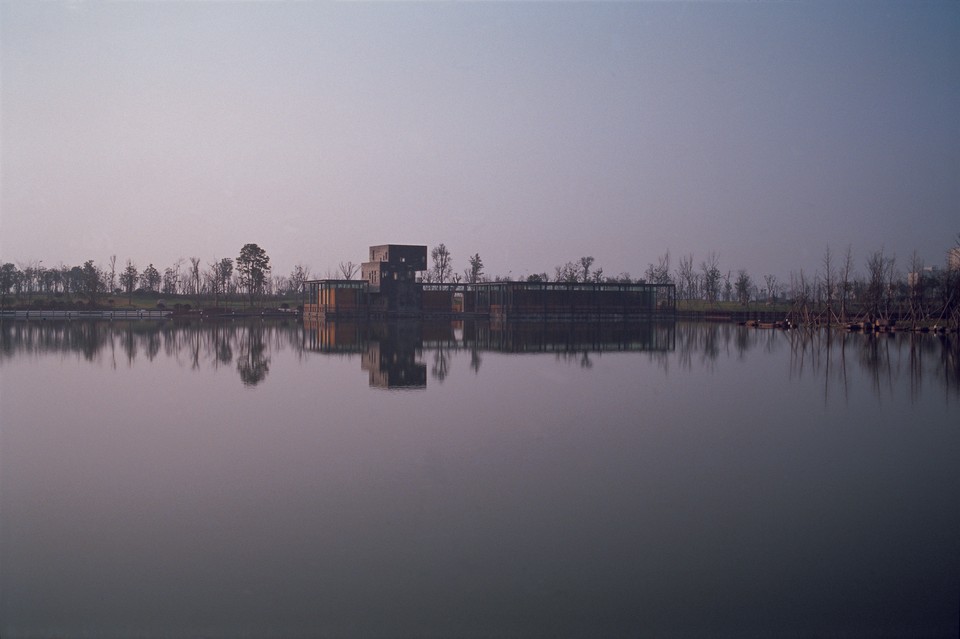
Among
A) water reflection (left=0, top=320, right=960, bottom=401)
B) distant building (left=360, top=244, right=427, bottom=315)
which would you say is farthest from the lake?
distant building (left=360, top=244, right=427, bottom=315)

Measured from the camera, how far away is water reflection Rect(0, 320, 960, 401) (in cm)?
2097

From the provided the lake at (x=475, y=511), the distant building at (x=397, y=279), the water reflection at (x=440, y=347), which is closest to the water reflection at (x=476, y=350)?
the water reflection at (x=440, y=347)

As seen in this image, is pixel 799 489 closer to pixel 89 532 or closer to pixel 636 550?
pixel 636 550

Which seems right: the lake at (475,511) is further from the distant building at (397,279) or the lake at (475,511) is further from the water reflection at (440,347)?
the distant building at (397,279)

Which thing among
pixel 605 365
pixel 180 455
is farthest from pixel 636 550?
pixel 605 365

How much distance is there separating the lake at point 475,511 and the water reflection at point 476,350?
2.94m

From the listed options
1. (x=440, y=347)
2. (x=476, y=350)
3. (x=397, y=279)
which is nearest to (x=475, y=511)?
(x=476, y=350)

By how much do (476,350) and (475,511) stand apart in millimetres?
21162

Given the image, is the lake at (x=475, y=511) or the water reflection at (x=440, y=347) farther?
the water reflection at (x=440, y=347)

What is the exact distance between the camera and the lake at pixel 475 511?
19.5ft

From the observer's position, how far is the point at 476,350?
29.4 m

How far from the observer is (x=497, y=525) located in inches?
306

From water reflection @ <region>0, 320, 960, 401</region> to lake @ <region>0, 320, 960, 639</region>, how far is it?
294 cm

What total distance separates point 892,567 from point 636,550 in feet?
7.95
